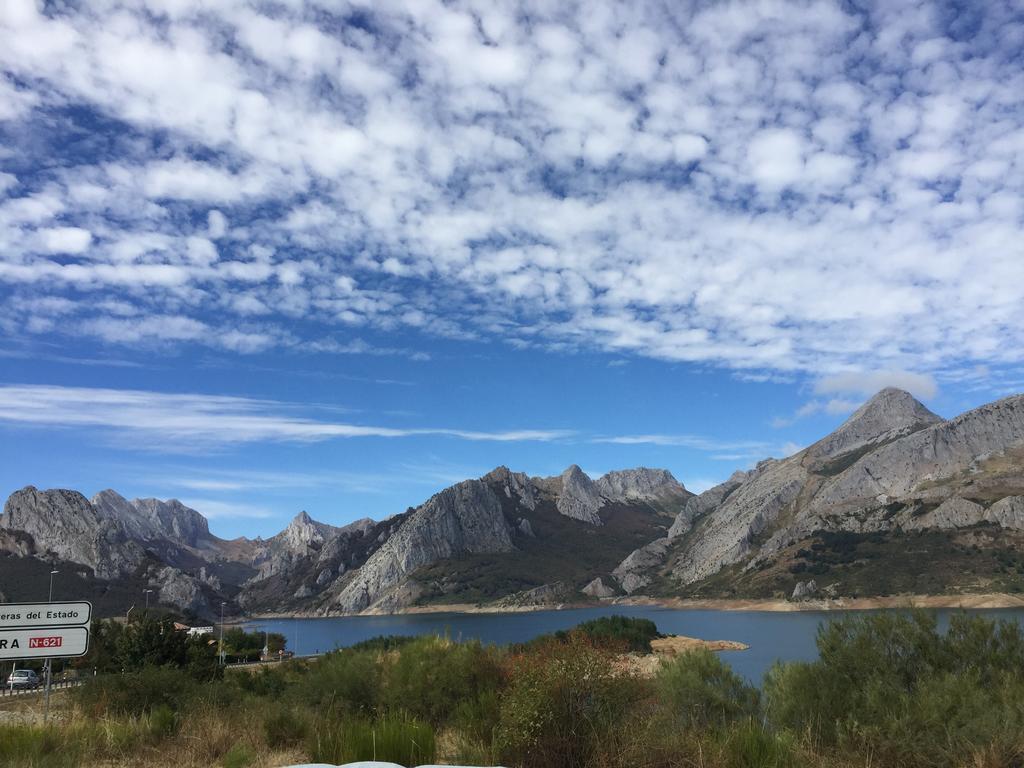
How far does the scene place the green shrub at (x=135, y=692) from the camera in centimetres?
1678

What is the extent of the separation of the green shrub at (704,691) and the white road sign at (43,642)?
12.0m

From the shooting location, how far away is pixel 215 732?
11.2 meters

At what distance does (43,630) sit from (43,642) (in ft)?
0.65

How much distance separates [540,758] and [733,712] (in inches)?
330

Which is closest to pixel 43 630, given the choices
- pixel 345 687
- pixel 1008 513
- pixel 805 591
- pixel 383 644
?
pixel 345 687

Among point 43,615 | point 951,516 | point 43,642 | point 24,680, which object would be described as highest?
point 43,615

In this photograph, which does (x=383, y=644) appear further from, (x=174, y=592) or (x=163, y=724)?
(x=174, y=592)

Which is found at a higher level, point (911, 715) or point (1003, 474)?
point (1003, 474)

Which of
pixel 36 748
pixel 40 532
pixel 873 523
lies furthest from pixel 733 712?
pixel 40 532

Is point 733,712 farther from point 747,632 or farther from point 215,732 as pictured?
point 747,632

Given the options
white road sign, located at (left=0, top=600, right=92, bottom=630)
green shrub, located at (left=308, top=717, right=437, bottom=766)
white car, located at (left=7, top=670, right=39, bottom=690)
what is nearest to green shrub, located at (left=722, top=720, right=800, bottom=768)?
green shrub, located at (left=308, top=717, right=437, bottom=766)

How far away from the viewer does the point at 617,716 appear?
10.1 m

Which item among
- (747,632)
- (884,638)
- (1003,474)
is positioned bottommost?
(747,632)

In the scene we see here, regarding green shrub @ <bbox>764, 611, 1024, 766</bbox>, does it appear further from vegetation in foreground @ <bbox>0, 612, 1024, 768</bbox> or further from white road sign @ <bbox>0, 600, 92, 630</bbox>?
white road sign @ <bbox>0, 600, 92, 630</bbox>
